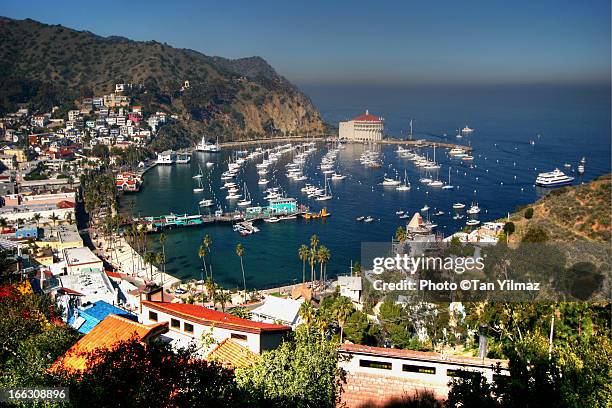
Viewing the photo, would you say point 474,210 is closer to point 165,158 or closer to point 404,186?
point 404,186

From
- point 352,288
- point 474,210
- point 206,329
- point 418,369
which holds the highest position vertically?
point 206,329

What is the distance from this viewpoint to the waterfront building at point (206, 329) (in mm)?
10328

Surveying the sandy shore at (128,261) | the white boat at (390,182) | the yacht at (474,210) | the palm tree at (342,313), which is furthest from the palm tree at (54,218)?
the yacht at (474,210)

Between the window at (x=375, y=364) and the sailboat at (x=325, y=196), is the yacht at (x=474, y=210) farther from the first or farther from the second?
the window at (x=375, y=364)

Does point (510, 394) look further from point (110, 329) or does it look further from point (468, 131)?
point (468, 131)

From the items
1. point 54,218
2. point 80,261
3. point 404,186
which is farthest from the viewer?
point 404,186

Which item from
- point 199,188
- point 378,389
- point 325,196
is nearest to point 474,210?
point 325,196

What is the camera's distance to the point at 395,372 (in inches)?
419

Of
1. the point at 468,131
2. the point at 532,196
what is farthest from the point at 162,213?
the point at 468,131

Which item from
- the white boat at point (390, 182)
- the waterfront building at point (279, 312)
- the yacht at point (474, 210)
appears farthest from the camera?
the white boat at point (390, 182)

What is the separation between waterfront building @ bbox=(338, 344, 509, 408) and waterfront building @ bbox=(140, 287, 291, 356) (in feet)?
4.67

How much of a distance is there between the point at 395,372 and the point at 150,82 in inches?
3949

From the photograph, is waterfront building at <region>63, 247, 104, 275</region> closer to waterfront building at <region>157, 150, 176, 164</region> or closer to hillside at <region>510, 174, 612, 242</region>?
hillside at <region>510, 174, 612, 242</region>

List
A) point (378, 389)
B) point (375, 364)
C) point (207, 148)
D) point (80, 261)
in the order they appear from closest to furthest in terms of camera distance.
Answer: point (378, 389)
point (375, 364)
point (80, 261)
point (207, 148)
